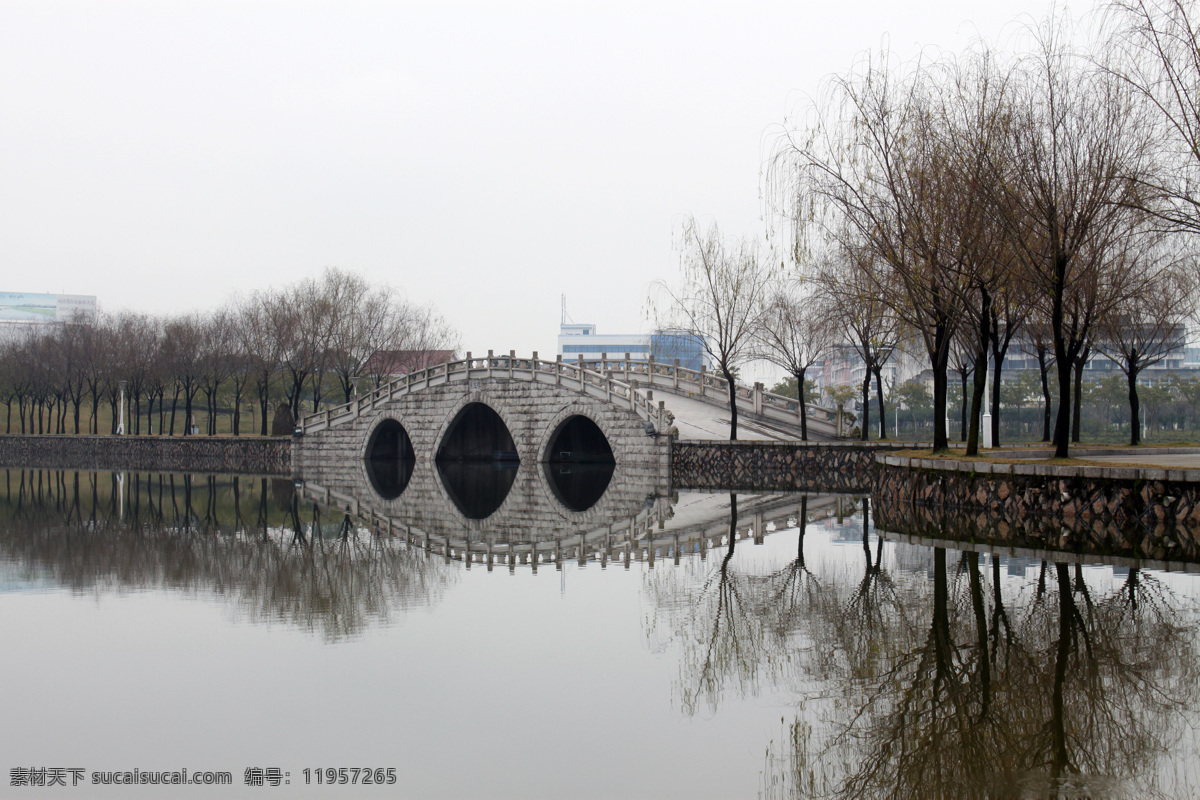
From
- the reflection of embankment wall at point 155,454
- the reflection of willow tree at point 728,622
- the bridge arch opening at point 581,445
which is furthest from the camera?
the reflection of embankment wall at point 155,454

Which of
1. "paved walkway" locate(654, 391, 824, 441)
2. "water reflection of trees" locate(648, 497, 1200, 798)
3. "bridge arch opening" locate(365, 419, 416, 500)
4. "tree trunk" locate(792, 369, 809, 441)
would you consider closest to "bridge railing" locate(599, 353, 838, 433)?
"paved walkway" locate(654, 391, 824, 441)

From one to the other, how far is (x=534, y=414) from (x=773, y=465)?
360 inches

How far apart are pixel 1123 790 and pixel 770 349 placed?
29936 mm

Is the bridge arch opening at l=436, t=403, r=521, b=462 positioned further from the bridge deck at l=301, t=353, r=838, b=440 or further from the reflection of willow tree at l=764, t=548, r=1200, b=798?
A: the reflection of willow tree at l=764, t=548, r=1200, b=798

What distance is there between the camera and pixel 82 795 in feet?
16.8

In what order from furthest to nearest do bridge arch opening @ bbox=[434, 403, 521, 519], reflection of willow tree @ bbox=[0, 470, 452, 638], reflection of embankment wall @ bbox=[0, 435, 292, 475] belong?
reflection of embankment wall @ bbox=[0, 435, 292, 475]
bridge arch opening @ bbox=[434, 403, 521, 519]
reflection of willow tree @ bbox=[0, 470, 452, 638]

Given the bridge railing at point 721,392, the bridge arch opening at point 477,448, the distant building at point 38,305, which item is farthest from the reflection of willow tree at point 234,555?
the distant building at point 38,305

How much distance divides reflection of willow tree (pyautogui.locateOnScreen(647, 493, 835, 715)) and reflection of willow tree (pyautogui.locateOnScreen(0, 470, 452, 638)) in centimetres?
240

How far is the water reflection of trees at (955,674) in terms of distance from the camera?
518cm

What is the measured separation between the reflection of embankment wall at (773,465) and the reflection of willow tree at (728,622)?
13.3m

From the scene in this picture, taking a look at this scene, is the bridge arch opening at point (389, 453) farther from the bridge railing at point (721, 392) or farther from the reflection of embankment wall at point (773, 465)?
the reflection of embankment wall at point (773, 465)

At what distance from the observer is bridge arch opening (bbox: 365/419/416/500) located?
117 ft

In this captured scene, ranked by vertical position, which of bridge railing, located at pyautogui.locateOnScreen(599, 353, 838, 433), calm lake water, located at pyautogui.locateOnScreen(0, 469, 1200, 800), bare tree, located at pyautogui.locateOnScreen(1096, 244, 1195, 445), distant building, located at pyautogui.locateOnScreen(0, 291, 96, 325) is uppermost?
distant building, located at pyautogui.locateOnScreen(0, 291, 96, 325)

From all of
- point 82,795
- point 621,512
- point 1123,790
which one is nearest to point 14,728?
point 82,795
